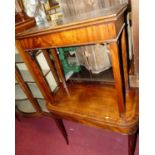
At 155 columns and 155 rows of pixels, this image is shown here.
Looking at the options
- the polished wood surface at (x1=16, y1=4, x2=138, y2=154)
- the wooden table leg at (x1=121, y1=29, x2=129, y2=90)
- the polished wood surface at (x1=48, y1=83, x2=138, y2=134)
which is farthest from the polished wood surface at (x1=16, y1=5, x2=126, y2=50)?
the polished wood surface at (x1=48, y1=83, x2=138, y2=134)

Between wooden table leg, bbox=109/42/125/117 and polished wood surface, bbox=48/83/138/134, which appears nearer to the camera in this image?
wooden table leg, bbox=109/42/125/117

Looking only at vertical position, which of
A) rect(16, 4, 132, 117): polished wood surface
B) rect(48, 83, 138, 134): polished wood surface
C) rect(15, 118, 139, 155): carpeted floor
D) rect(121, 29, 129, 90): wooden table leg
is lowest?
rect(15, 118, 139, 155): carpeted floor

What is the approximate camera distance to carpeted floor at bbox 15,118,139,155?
5.24 ft

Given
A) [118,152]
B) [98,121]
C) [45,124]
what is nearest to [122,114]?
[98,121]

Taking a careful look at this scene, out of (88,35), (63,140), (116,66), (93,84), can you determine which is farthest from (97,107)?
(63,140)

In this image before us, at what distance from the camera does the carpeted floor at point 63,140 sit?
1598mm

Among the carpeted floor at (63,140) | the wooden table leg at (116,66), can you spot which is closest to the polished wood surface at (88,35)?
the wooden table leg at (116,66)

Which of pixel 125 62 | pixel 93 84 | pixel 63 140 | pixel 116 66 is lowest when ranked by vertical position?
pixel 63 140

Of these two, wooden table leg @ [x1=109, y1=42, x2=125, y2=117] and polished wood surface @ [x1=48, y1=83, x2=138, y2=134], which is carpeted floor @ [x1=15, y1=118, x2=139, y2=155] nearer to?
polished wood surface @ [x1=48, y1=83, x2=138, y2=134]

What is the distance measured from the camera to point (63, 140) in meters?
1.81

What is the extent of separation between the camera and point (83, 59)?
5.54 feet

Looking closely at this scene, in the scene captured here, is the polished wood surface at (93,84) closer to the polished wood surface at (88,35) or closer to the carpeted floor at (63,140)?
the polished wood surface at (88,35)

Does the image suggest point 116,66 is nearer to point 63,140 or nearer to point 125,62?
point 125,62
